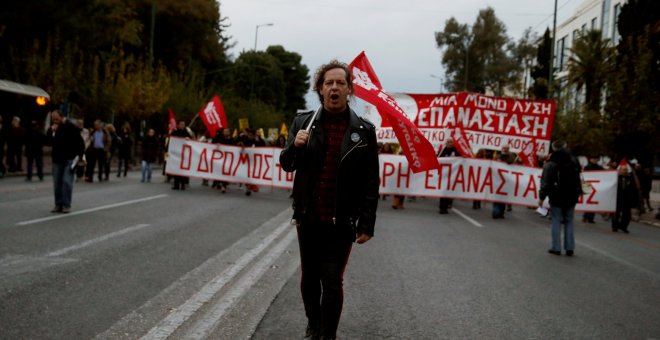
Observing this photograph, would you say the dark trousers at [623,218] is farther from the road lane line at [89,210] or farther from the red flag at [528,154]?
the road lane line at [89,210]

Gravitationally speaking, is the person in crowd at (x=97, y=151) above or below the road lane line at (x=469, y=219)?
above

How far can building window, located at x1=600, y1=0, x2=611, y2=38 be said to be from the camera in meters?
51.5

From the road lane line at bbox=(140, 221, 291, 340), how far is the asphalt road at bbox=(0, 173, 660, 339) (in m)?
0.02

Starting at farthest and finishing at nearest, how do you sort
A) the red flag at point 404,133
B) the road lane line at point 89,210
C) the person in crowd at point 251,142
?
the person in crowd at point 251,142, the road lane line at point 89,210, the red flag at point 404,133

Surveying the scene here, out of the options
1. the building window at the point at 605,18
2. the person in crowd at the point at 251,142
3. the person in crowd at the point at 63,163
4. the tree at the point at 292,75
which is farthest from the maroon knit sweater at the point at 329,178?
the tree at the point at 292,75

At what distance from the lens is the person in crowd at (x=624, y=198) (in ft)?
53.1

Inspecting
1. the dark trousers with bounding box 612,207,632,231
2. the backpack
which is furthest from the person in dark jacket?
the backpack

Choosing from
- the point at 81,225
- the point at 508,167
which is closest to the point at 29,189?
the point at 81,225

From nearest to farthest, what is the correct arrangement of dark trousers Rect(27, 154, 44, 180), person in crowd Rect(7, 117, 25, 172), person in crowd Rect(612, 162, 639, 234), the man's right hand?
the man's right hand, person in crowd Rect(612, 162, 639, 234), dark trousers Rect(27, 154, 44, 180), person in crowd Rect(7, 117, 25, 172)

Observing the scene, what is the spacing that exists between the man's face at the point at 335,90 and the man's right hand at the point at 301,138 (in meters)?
0.27

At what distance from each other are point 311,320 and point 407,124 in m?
1.47

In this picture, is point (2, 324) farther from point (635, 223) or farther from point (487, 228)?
point (635, 223)

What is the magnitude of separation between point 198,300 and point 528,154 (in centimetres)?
1450

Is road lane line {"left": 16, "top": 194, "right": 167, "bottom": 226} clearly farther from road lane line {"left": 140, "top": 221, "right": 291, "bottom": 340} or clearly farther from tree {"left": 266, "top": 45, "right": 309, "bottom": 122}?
tree {"left": 266, "top": 45, "right": 309, "bottom": 122}
